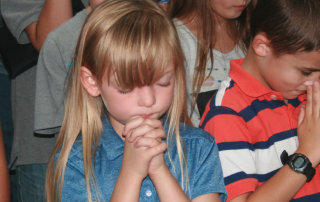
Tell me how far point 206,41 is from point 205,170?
79 cm

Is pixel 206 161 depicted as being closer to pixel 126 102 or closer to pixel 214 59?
pixel 126 102

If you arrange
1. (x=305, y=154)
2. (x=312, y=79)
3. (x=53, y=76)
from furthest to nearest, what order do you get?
(x=53, y=76) → (x=312, y=79) → (x=305, y=154)

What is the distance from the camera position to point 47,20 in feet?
6.24

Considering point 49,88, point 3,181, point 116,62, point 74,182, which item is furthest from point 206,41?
point 3,181

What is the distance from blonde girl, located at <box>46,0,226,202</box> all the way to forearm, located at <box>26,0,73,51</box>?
0.58m

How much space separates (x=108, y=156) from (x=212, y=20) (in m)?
1.01

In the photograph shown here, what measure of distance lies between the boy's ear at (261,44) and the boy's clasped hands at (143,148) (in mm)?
685

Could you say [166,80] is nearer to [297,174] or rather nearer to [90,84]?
[90,84]

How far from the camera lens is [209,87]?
Answer: 180 cm

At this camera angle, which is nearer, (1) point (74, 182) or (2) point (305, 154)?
(1) point (74, 182)

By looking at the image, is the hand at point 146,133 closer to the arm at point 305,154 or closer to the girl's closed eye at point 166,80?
the girl's closed eye at point 166,80

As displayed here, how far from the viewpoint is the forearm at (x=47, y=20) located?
6.21 feet

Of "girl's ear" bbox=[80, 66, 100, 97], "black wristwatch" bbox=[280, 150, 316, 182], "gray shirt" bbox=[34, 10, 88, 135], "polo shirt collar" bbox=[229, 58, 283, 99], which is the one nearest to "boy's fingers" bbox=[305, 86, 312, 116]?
"polo shirt collar" bbox=[229, 58, 283, 99]

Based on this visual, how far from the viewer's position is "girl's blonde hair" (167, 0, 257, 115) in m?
1.78
